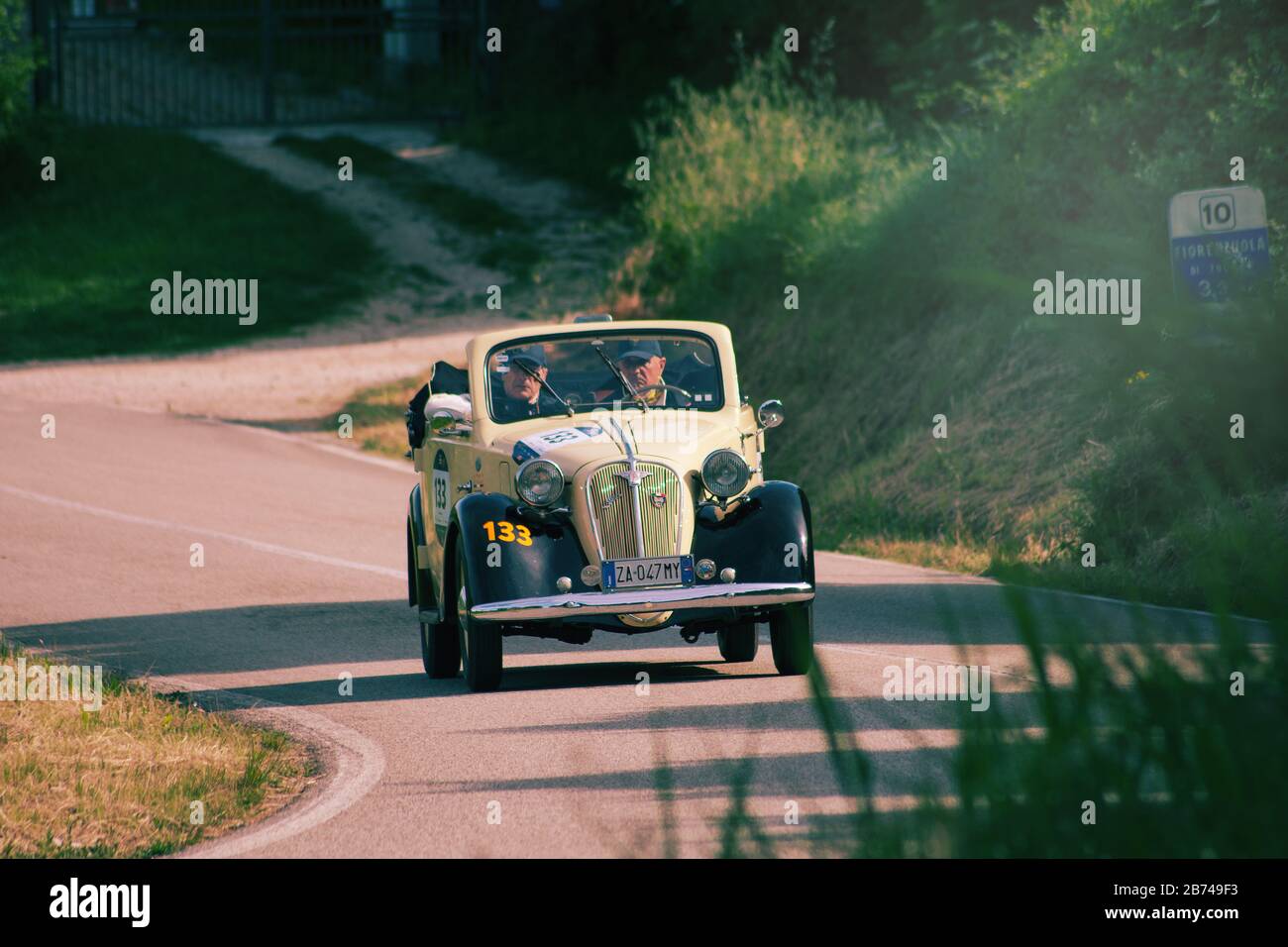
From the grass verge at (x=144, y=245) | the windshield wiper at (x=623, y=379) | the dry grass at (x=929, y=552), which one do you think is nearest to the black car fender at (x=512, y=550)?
the windshield wiper at (x=623, y=379)

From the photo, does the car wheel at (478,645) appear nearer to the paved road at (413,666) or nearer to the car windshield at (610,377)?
the paved road at (413,666)

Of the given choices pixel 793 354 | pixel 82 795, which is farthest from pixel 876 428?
pixel 82 795

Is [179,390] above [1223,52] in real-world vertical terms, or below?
below

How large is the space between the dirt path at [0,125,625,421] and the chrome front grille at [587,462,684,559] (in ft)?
65.6

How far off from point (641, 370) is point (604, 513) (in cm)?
165

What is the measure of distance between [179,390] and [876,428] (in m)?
13.3

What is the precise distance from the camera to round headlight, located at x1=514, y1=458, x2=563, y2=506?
37.1ft

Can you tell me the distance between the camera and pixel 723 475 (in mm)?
11547

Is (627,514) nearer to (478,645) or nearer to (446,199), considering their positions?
(478,645)

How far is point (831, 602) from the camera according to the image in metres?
15.7

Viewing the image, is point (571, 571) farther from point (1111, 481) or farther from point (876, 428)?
point (876, 428)

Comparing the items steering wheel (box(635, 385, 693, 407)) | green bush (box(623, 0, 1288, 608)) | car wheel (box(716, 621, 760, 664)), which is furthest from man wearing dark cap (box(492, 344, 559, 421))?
green bush (box(623, 0, 1288, 608))

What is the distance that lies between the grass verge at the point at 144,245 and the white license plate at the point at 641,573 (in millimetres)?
26806

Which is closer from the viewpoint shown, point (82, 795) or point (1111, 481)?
point (82, 795)
